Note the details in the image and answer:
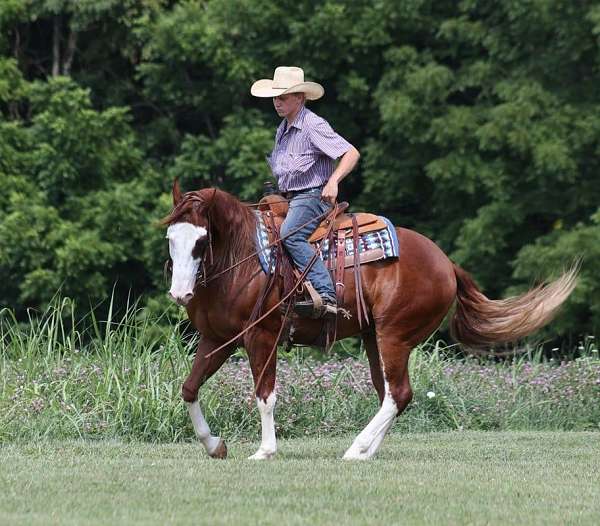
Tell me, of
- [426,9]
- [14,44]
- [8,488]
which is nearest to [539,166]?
[426,9]

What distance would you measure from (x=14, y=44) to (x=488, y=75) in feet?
30.3

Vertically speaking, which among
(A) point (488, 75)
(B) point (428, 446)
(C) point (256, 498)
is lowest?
(B) point (428, 446)

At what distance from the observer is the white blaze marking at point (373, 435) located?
9.39 meters

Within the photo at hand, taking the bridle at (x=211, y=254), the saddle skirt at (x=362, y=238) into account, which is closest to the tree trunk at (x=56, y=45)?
the saddle skirt at (x=362, y=238)

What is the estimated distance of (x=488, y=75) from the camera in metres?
23.0

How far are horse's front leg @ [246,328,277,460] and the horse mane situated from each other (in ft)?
1.54

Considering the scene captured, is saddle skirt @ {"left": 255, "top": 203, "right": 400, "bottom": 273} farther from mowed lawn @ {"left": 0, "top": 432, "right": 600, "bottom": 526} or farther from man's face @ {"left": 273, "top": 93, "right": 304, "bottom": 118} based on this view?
mowed lawn @ {"left": 0, "top": 432, "right": 600, "bottom": 526}

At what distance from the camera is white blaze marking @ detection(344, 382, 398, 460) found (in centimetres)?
939

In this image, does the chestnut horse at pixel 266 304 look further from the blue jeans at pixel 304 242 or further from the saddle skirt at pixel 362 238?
the blue jeans at pixel 304 242

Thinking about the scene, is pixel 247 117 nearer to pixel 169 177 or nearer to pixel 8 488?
pixel 169 177

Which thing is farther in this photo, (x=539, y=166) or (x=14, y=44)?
(x=14, y=44)

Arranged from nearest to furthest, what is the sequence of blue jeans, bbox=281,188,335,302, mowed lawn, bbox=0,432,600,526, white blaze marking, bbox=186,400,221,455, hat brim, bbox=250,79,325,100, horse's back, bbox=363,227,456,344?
1. mowed lawn, bbox=0,432,600,526
2. white blaze marking, bbox=186,400,221,455
3. blue jeans, bbox=281,188,335,302
4. hat brim, bbox=250,79,325,100
5. horse's back, bbox=363,227,456,344

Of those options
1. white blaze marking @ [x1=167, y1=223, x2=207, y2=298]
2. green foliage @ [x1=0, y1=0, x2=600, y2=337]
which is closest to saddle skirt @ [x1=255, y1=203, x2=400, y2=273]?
white blaze marking @ [x1=167, y1=223, x2=207, y2=298]

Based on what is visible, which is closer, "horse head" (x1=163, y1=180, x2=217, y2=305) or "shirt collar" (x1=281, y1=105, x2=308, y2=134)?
"horse head" (x1=163, y1=180, x2=217, y2=305)
